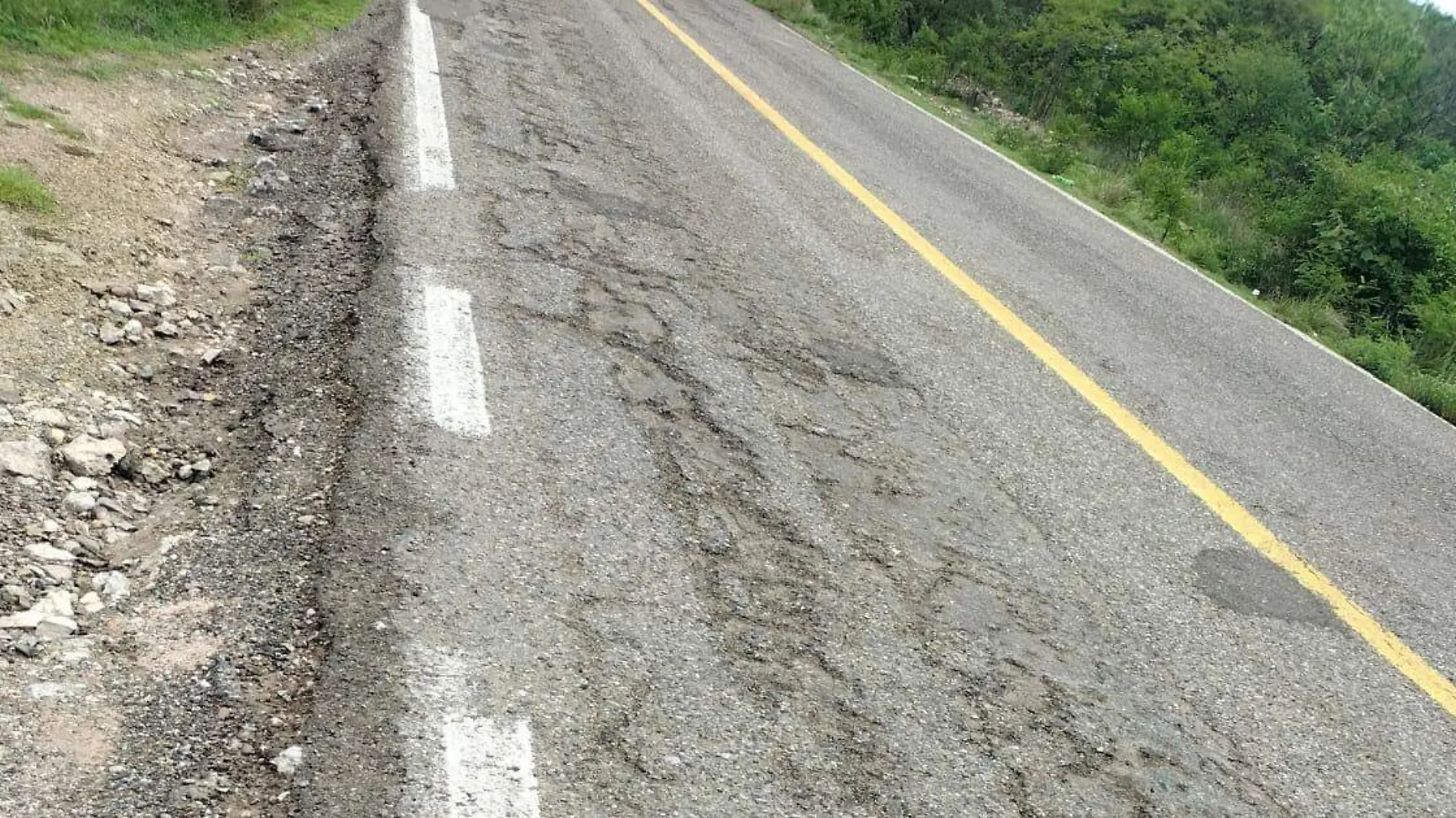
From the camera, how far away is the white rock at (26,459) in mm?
3018

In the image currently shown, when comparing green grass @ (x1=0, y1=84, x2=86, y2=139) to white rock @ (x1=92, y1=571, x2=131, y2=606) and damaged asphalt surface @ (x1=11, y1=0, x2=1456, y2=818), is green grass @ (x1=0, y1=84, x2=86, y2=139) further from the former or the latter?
white rock @ (x1=92, y1=571, x2=131, y2=606)

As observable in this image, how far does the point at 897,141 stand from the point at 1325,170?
4.74 m

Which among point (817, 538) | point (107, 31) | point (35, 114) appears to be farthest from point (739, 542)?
point (107, 31)

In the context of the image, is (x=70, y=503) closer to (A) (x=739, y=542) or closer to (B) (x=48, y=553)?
(B) (x=48, y=553)

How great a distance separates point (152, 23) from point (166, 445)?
495 centimetres

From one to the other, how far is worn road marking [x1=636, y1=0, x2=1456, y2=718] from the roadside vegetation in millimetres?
3008

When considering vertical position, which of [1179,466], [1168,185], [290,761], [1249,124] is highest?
[1249,124]

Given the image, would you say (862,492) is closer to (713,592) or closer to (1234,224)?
(713,592)

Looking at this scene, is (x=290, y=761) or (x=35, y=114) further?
(x=35, y=114)

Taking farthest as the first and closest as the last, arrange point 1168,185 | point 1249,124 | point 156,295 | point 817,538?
1. point 1249,124
2. point 1168,185
3. point 156,295
4. point 817,538

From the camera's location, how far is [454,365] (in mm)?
3811

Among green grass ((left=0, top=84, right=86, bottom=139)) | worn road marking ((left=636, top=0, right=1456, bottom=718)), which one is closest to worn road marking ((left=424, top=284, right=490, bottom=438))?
green grass ((left=0, top=84, right=86, bottom=139))

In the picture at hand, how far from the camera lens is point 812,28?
55.9 feet

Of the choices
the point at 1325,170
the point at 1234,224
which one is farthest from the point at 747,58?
the point at 1325,170
